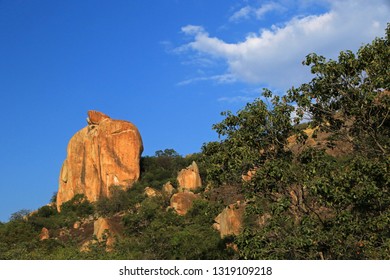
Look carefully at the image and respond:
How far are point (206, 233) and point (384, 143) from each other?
27.4 metres

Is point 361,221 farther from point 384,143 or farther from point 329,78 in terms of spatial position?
point 329,78

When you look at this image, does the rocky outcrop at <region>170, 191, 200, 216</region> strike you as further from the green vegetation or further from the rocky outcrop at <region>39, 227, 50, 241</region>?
the green vegetation

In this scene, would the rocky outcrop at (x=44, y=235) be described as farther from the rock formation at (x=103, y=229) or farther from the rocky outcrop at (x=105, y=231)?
the rocky outcrop at (x=105, y=231)

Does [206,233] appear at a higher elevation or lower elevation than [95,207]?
lower

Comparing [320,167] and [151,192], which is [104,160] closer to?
[151,192]

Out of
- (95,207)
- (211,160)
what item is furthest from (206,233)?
(95,207)

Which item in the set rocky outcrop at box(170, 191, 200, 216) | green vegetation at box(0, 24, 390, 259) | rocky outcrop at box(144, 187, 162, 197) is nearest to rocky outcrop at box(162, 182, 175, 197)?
rocky outcrop at box(144, 187, 162, 197)

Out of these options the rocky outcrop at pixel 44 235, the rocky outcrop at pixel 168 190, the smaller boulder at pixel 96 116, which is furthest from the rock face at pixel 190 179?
the smaller boulder at pixel 96 116

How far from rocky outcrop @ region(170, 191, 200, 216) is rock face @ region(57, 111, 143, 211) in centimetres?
1876

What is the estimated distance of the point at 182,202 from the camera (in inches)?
2074

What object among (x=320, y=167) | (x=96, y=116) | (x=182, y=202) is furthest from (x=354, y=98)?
(x=96, y=116)

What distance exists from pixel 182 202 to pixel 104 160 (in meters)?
22.7

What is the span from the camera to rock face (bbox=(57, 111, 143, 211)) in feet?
234
